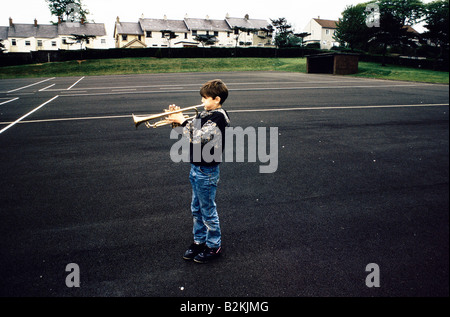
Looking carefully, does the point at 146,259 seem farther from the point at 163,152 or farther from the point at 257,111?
the point at 257,111

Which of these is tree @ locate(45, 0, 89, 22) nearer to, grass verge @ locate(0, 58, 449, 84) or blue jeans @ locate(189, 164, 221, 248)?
grass verge @ locate(0, 58, 449, 84)

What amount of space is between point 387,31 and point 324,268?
37231 millimetres

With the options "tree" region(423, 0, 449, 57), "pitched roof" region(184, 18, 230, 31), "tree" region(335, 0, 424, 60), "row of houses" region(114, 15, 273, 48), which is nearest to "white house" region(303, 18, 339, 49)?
"row of houses" region(114, 15, 273, 48)

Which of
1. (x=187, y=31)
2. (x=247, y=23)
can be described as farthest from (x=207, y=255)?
(x=247, y=23)

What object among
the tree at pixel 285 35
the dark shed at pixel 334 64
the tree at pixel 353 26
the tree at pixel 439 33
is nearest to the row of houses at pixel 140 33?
the tree at pixel 285 35

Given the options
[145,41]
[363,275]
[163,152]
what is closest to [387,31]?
[163,152]

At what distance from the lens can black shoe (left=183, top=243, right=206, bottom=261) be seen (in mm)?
3443

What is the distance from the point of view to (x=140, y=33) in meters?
74.3

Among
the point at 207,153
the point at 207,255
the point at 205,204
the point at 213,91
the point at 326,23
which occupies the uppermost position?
the point at 326,23

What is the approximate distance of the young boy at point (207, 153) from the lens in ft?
10.5

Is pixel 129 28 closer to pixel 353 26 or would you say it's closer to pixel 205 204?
pixel 353 26

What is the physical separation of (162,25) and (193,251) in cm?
8339
